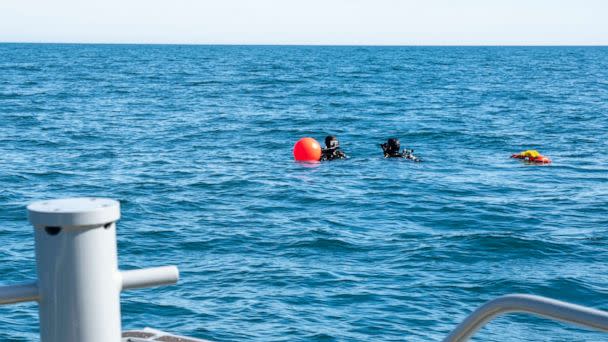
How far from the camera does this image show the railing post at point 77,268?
7.00 ft

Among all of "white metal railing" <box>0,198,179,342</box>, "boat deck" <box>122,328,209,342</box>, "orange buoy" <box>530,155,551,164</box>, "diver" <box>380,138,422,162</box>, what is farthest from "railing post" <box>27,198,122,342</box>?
"orange buoy" <box>530,155,551,164</box>

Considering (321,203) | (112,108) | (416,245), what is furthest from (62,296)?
(112,108)

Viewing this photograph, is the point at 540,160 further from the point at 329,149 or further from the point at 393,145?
the point at 329,149

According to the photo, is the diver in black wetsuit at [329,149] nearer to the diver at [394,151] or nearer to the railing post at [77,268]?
the diver at [394,151]

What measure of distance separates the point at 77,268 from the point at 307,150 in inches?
887

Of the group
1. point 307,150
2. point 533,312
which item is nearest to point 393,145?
point 307,150

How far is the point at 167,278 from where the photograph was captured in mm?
2352

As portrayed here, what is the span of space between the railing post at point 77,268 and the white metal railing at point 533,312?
35.5 inches

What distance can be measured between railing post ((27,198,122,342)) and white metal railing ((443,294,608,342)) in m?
0.90

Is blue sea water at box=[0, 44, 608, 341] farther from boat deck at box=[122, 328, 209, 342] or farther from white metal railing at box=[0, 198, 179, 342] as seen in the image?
white metal railing at box=[0, 198, 179, 342]

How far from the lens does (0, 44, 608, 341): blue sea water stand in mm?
11586

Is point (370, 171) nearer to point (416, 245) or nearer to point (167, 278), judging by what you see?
point (416, 245)

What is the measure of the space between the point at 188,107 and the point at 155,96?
8.56 metres

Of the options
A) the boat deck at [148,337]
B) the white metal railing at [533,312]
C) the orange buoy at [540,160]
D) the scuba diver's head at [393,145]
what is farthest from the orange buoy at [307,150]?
the white metal railing at [533,312]
